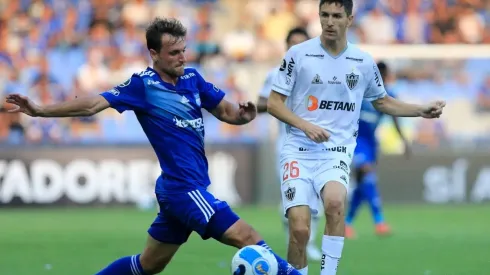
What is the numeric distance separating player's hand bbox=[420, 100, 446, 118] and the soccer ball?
2.20 metres

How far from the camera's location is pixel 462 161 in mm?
21406

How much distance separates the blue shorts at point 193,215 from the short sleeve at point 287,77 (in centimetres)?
131

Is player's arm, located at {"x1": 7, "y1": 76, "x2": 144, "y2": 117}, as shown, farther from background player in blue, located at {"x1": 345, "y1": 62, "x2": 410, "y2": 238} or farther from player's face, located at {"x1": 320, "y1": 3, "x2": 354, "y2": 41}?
background player in blue, located at {"x1": 345, "y1": 62, "x2": 410, "y2": 238}

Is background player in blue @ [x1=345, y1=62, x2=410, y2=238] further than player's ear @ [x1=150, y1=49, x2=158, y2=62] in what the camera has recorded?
Yes

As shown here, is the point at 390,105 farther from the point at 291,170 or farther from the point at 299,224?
the point at 299,224

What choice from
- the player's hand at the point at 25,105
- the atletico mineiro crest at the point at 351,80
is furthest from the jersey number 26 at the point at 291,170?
the player's hand at the point at 25,105

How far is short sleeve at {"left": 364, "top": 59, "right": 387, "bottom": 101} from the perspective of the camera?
8414mm

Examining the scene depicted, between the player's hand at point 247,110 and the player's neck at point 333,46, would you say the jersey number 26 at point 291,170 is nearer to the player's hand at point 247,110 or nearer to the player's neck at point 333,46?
the player's hand at point 247,110

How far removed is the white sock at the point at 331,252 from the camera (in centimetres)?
797

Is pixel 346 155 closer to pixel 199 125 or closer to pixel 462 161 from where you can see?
pixel 199 125

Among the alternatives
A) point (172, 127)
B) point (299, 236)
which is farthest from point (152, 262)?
point (299, 236)

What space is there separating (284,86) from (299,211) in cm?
98

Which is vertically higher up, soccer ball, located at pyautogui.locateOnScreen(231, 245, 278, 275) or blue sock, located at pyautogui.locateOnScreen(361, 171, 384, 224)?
soccer ball, located at pyautogui.locateOnScreen(231, 245, 278, 275)

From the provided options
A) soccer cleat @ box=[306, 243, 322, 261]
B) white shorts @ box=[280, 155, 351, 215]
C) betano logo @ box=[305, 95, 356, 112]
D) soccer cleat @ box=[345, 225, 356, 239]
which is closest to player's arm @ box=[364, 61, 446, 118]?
betano logo @ box=[305, 95, 356, 112]
